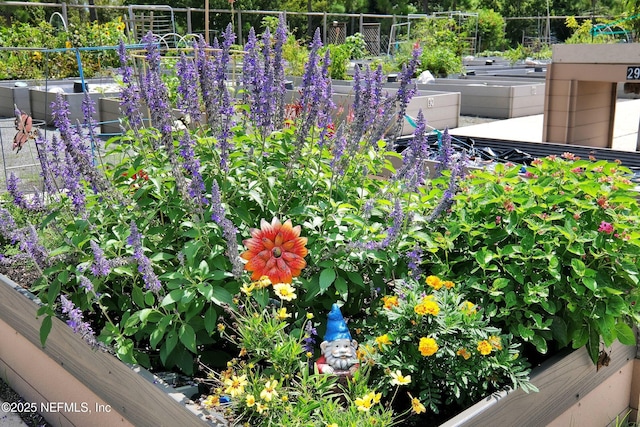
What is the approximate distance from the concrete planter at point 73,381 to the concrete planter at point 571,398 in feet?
2.81

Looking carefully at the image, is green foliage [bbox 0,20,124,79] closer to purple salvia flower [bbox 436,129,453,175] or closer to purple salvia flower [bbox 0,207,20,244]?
purple salvia flower [bbox 0,207,20,244]

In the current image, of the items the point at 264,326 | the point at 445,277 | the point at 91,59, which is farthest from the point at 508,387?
the point at 91,59

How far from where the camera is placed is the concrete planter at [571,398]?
1988 millimetres

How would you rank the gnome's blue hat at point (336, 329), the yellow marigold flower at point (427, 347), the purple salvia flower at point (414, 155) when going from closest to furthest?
the yellow marigold flower at point (427, 347) → the gnome's blue hat at point (336, 329) → the purple salvia flower at point (414, 155)

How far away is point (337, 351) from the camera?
6.79 feet

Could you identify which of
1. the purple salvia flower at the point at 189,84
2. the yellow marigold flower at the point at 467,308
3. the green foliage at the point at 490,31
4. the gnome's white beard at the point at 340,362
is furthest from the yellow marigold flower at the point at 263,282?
the green foliage at the point at 490,31

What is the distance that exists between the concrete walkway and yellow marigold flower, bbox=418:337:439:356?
6960 mm

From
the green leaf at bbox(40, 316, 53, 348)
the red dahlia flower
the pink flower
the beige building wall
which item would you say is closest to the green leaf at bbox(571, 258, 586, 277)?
the pink flower

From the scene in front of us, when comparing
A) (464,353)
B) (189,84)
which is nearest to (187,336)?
(464,353)

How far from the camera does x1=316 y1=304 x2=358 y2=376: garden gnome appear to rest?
205 cm

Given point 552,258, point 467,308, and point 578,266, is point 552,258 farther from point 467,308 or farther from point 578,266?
point 467,308

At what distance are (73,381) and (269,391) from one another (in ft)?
3.84

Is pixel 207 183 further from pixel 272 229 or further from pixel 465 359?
pixel 465 359

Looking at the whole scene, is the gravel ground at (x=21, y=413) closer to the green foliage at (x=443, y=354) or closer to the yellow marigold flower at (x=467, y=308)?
the green foliage at (x=443, y=354)
